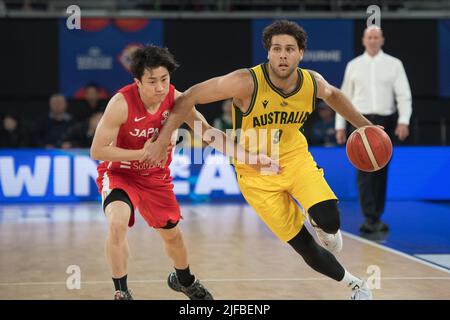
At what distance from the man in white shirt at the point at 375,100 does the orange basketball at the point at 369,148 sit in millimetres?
3050

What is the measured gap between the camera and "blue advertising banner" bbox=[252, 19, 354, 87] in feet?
41.3

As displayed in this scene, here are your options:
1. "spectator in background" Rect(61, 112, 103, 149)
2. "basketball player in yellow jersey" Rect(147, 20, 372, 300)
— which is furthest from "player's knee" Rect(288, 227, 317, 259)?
"spectator in background" Rect(61, 112, 103, 149)

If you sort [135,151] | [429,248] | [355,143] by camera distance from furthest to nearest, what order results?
[429,248] → [355,143] → [135,151]

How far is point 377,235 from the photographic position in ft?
26.7

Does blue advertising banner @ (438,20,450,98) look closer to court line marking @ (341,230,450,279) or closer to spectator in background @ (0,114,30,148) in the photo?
court line marking @ (341,230,450,279)

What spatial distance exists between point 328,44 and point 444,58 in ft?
6.08

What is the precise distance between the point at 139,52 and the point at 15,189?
6.55 metres

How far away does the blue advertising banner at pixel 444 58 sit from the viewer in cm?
1280

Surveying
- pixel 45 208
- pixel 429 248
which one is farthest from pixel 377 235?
pixel 45 208

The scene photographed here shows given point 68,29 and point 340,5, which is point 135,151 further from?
point 340,5

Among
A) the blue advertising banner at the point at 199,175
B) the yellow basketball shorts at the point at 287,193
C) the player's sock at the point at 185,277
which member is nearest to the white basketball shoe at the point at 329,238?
the yellow basketball shorts at the point at 287,193

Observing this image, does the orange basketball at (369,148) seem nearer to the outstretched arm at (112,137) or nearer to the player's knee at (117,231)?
the outstretched arm at (112,137)

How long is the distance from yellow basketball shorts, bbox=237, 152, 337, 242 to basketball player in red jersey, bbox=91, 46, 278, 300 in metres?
0.14

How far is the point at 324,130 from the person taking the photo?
1190 centimetres
